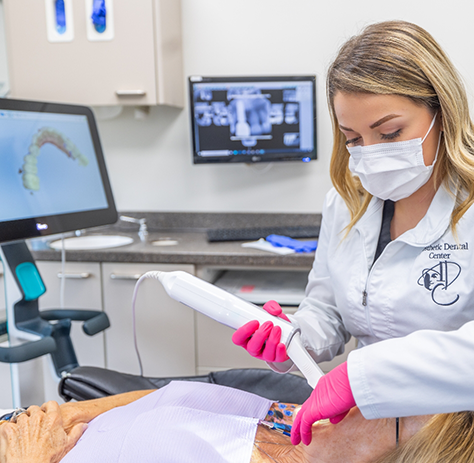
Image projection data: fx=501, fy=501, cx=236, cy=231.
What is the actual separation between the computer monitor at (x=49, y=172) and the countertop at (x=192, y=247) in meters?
0.32

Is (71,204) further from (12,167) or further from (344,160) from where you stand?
(344,160)

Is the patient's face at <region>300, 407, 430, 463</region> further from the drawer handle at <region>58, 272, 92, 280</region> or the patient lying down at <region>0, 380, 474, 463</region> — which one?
the drawer handle at <region>58, 272, 92, 280</region>

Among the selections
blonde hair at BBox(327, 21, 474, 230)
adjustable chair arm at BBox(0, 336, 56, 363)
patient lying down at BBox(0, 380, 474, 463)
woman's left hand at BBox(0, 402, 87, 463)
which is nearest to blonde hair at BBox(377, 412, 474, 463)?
patient lying down at BBox(0, 380, 474, 463)

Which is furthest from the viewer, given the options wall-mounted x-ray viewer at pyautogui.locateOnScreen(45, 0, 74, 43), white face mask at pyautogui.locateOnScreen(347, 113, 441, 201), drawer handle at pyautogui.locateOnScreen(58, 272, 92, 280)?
wall-mounted x-ray viewer at pyautogui.locateOnScreen(45, 0, 74, 43)

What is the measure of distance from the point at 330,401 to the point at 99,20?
1.85 metres

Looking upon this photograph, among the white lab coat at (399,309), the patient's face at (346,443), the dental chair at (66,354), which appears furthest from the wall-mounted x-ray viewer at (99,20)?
the patient's face at (346,443)

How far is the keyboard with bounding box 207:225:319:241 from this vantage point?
212 cm

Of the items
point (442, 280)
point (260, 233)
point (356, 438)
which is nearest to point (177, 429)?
point (356, 438)

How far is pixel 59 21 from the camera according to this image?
211 cm

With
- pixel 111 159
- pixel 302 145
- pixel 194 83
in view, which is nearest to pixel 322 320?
pixel 302 145

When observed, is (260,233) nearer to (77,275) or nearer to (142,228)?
→ (142,228)

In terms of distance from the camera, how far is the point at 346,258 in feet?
3.97

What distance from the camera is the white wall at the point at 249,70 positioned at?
7.15 ft

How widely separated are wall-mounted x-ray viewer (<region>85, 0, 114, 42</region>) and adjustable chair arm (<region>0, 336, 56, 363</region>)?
1336 millimetres
